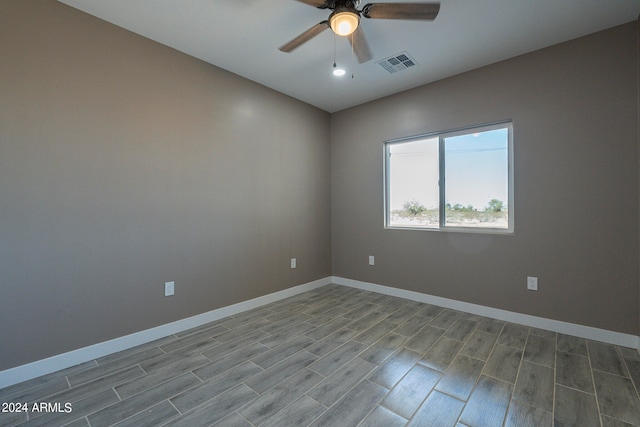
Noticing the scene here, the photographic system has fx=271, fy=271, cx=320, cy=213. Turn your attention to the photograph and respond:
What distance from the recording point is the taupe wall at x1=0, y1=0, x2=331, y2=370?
1.87 metres

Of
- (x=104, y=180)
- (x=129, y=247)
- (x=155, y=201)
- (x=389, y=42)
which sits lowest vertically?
(x=129, y=247)

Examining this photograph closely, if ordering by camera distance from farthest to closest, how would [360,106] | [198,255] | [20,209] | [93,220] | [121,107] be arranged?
1. [360,106]
2. [198,255]
3. [121,107]
4. [93,220]
5. [20,209]

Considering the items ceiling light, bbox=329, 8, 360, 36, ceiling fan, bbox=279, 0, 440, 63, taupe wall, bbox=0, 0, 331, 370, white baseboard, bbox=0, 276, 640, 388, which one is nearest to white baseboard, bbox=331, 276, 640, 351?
white baseboard, bbox=0, 276, 640, 388

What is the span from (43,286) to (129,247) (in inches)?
22.3

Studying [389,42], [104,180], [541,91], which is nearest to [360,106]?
[389,42]

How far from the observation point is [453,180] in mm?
3248

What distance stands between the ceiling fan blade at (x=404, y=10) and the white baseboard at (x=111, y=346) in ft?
9.76

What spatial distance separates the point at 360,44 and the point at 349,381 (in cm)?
241

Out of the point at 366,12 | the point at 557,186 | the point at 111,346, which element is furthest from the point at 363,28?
the point at 111,346

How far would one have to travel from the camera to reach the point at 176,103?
2617mm

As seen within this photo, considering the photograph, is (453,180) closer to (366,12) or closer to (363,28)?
(363,28)

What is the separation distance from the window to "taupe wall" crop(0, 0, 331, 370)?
5.72 feet

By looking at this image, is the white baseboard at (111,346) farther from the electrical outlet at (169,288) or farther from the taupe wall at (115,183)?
the electrical outlet at (169,288)

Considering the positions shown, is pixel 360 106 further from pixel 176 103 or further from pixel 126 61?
pixel 126 61
